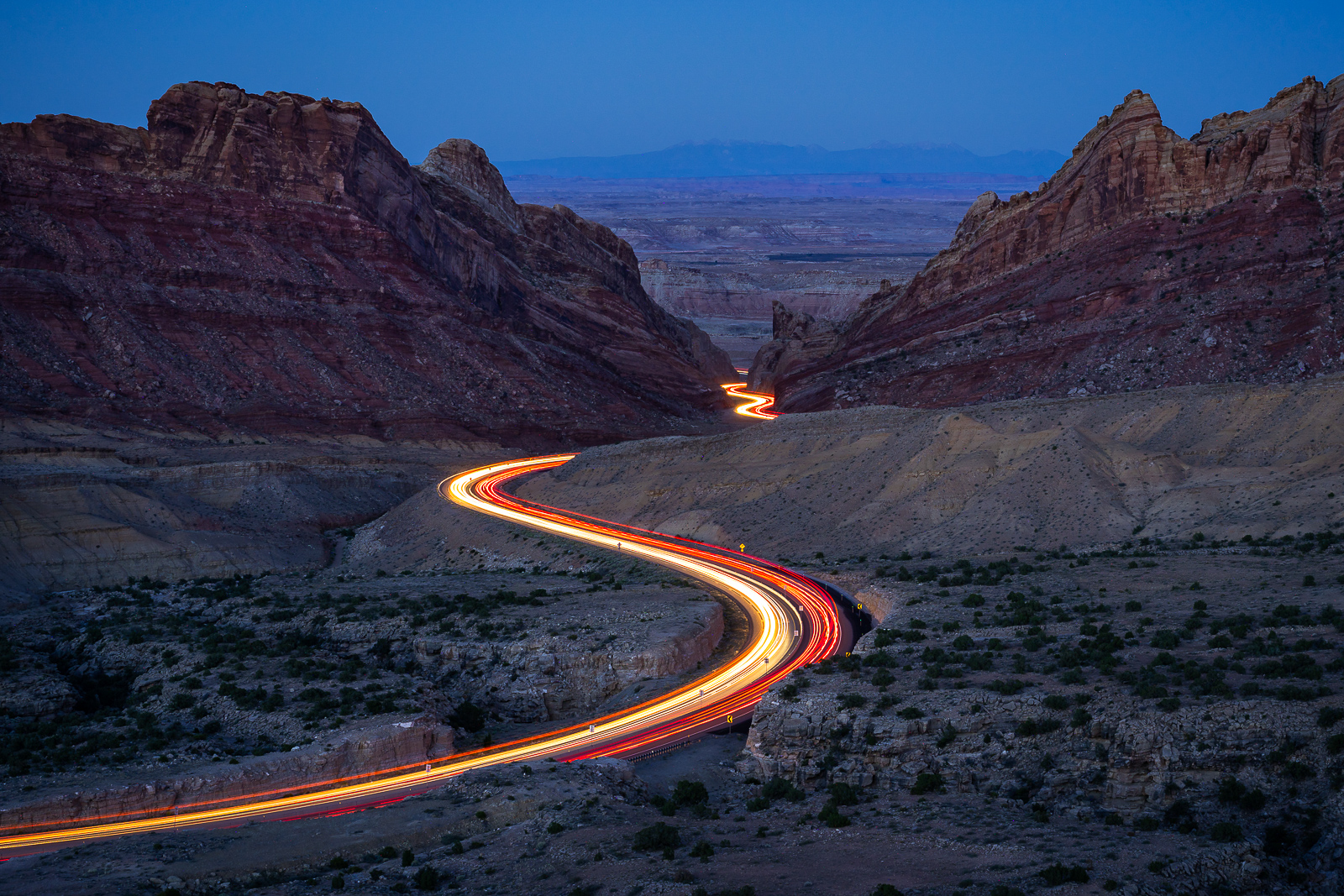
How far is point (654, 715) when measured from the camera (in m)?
34.8

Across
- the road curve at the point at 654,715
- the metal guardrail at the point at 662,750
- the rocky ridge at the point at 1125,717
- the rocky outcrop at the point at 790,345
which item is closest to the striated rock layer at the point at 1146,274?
the rocky outcrop at the point at 790,345

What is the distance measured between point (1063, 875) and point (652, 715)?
55.7ft

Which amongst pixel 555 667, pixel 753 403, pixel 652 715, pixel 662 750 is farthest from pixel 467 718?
pixel 753 403

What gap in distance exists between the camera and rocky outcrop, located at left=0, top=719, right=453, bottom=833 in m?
27.9

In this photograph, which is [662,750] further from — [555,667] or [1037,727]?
[1037,727]

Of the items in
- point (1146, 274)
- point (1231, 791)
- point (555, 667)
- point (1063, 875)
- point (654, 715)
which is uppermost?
point (1146, 274)

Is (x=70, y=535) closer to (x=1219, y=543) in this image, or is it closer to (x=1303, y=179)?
(x=1219, y=543)

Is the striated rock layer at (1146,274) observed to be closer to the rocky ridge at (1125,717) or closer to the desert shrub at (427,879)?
the rocky ridge at (1125,717)

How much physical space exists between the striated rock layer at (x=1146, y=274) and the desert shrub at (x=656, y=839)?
170ft

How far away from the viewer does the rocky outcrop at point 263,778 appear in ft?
91.5

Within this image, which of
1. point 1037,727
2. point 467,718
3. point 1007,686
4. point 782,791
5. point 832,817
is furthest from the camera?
point 467,718

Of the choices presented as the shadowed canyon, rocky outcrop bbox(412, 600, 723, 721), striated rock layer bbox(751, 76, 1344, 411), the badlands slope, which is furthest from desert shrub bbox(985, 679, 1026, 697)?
striated rock layer bbox(751, 76, 1344, 411)

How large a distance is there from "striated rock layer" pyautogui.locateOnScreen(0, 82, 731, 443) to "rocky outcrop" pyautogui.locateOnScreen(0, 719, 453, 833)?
150 feet

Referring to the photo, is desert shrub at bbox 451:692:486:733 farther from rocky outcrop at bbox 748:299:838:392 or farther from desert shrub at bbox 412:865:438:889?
rocky outcrop at bbox 748:299:838:392
